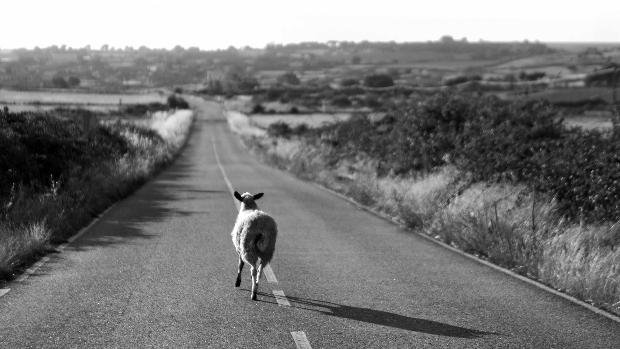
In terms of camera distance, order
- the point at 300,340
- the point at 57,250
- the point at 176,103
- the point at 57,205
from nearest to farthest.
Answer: the point at 300,340
the point at 57,250
the point at 57,205
the point at 176,103

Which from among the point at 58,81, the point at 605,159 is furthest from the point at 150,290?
the point at 58,81

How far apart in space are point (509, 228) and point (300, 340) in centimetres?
654

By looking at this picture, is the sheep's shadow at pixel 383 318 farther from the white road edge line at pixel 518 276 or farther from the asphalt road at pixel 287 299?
the white road edge line at pixel 518 276

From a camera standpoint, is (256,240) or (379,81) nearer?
(256,240)

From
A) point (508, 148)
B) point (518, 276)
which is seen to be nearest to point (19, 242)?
point (518, 276)

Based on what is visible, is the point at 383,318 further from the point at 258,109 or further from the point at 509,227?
the point at 258,109

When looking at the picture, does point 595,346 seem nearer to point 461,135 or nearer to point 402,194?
point 402,194

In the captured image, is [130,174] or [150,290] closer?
[150,290]

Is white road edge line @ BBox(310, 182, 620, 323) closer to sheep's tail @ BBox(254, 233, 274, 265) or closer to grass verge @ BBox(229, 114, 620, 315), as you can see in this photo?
grass verge @ BBox(229, 114, 620, 315)

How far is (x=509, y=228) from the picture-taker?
12078 mm

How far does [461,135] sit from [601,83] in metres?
43.3

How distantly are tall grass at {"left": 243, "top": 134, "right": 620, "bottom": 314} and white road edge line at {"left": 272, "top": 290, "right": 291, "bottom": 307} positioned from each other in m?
3.85

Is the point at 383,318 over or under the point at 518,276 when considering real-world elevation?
over

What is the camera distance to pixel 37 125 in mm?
19453
